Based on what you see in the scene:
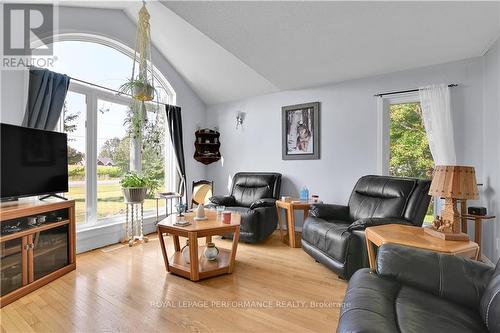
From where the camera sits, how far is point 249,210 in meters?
3.60

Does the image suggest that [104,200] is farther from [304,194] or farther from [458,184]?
[458,184]

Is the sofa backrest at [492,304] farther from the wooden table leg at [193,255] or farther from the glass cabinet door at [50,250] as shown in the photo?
the glass cabinet door at [50,250]

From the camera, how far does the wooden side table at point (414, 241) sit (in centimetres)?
173

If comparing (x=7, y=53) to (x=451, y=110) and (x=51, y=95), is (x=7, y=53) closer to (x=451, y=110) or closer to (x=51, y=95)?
(x=51, y=95)

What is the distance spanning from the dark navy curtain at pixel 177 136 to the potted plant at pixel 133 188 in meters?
1.09

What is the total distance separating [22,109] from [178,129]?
2200 millimetres

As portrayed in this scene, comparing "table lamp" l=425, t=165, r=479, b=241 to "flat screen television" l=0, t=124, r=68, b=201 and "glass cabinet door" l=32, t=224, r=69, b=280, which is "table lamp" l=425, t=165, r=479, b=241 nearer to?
"glass cabinet door" l=32, t=224, r=69, b=280

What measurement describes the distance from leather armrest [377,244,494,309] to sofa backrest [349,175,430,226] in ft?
4.05

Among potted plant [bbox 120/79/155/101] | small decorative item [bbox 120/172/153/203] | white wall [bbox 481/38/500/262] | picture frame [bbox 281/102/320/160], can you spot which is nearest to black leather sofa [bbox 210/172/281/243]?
picture frame [bbox 281/102/320/160]

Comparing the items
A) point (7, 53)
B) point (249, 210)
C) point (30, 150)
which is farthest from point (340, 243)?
point (7, 53)

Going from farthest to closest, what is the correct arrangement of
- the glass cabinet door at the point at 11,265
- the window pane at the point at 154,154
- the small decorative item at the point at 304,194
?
1. the window pane at the point at 154,154
2. the small decorative item at the point at 304,194
3. the glass cabinet door at the point at 11,265

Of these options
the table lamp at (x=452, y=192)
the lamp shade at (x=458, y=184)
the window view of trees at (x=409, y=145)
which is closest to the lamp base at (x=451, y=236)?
the table lamp at (x=452, y=192)

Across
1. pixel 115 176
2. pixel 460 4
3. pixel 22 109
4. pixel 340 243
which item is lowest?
pixel 340 243

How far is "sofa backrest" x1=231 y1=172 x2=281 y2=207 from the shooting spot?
4184 mm
